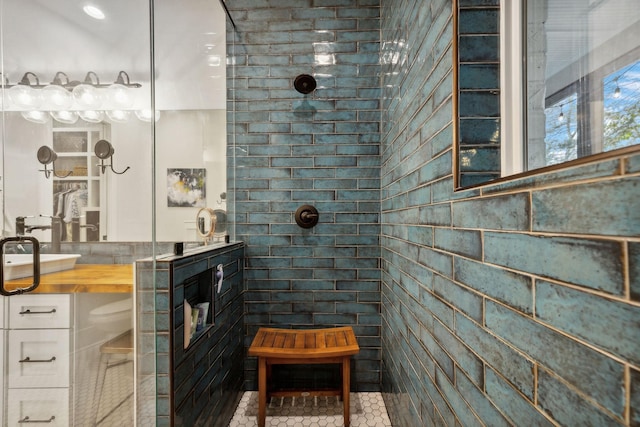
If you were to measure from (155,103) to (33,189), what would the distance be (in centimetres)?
65

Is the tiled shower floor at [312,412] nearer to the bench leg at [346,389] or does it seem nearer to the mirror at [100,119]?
the bench leg at [346,389]

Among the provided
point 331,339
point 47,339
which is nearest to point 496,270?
point 331,339

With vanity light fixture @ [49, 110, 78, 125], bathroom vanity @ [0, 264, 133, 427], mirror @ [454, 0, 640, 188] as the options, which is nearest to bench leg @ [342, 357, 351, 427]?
bathroom vanity @ [0, 264, 133, 427]

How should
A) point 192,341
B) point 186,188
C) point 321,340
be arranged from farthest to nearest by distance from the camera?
1. point 321,340
2. point 186,188
3. point 192,341

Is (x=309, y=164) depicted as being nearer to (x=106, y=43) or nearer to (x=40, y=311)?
(x=106, y=43)

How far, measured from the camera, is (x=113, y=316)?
1.51m

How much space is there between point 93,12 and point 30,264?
1201 millimetres

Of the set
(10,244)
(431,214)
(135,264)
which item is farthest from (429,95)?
(10,244)

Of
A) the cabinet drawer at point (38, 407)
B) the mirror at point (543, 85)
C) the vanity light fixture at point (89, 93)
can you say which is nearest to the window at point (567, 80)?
the mirror at point (543, 85)

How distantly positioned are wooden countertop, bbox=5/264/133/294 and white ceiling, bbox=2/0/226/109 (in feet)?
2.79

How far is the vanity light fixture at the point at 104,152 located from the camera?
1.39 metres

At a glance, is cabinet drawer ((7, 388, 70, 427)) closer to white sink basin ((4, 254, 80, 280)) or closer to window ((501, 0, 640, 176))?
white sink basin ((4, 254, 80, 280))

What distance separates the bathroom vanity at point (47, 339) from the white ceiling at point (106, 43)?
0.91 metres

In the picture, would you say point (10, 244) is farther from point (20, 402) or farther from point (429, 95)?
point (429, 95)
